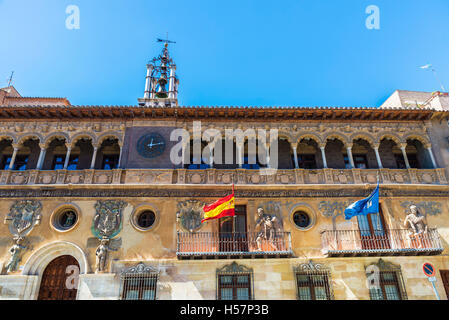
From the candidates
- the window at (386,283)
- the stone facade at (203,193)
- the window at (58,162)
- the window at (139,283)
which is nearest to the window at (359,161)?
the stone facade at (203,193)

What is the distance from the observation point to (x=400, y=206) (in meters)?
13.5

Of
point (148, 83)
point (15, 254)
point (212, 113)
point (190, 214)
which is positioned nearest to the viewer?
point (15, 254)

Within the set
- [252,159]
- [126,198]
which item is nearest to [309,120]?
[252,159]

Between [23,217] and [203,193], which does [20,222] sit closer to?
[23,217]

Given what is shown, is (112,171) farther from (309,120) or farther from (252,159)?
(309,120)

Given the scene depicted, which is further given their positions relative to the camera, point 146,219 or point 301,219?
point 301,219

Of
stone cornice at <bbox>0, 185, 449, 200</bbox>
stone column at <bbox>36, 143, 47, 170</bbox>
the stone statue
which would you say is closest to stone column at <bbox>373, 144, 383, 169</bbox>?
stone cornice at <bbox>0, 185, 449, 200</bbox>

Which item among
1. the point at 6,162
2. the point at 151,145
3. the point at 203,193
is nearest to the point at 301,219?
the point at 203,193

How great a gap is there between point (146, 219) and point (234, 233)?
12.6ft

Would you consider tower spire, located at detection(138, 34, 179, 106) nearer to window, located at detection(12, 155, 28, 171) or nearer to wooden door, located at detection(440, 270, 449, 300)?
window, located at detection(12, 155, 28, 171)

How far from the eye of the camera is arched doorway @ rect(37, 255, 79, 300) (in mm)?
11977

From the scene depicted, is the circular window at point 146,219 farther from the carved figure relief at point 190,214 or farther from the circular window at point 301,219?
the circular window at point 301,219

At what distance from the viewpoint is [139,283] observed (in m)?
11.8
